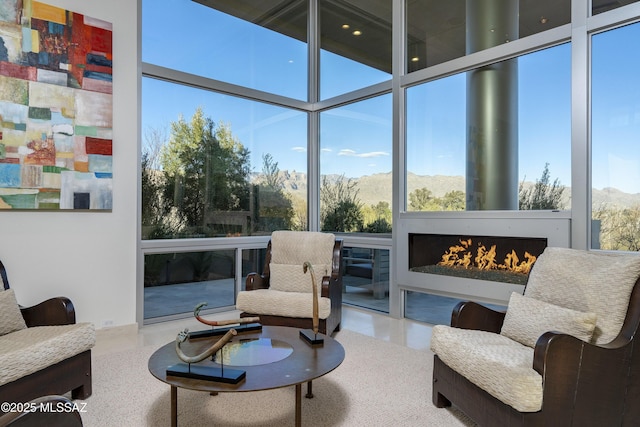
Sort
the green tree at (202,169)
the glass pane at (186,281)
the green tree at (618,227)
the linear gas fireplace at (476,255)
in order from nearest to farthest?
1. the green tree at (618,227)
2. the linear gas fireplace at (476,255)
3. the glass pane at (186,281)
4. the green tree at (202,169)

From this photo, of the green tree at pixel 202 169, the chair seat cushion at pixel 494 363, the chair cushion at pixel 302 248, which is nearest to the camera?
the chair seat cushion at pixel 494 363

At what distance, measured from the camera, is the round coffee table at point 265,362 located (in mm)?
1778

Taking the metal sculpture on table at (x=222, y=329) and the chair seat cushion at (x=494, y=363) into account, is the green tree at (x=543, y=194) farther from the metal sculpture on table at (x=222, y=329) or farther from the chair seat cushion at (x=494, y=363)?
the metal sculpture on table at (x=222, y=329)

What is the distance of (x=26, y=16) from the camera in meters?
3.29

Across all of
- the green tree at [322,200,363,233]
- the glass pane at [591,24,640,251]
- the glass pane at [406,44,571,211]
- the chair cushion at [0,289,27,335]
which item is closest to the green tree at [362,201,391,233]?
the green tree at [322,200,363,233]

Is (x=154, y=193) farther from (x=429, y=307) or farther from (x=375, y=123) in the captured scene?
(x=429, y=307)

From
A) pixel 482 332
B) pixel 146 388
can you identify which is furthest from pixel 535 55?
pixel 146 388

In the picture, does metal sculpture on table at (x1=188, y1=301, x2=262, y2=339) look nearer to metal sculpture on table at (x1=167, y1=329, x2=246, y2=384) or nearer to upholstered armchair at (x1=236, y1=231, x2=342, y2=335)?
metal sculpture on table at (x1=167, y1=329, x2=246, y2=384)

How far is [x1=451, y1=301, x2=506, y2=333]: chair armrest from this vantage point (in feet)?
8.05

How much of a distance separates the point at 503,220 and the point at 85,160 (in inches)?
149

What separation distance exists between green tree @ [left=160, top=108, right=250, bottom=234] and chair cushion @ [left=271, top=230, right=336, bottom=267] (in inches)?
37.9

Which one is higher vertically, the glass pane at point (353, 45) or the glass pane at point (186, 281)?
the glass pane at point (353, 45)

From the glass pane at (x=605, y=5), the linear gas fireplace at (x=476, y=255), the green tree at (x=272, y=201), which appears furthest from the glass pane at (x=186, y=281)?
the glass pane at (x=605, y=5)

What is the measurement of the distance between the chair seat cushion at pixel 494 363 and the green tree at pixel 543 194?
5.14ft
